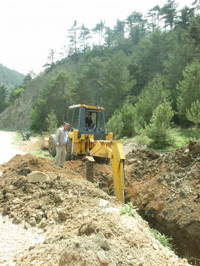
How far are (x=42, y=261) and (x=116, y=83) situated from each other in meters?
31.3

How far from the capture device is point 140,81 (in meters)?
39.3

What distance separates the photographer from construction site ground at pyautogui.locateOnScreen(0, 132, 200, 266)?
2.60 m

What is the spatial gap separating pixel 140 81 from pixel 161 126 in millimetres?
24505

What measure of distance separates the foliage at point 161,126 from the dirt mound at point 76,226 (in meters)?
12.6

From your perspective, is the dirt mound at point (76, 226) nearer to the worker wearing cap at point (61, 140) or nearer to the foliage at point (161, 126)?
the worker wearing cap at point (61, 140)

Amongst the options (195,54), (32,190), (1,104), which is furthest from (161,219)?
(1,104)

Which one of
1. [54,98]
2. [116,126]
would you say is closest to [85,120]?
[116,126]

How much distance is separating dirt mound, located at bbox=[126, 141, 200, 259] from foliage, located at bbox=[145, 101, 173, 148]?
9380 mm

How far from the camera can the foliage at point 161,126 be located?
53.4 feet

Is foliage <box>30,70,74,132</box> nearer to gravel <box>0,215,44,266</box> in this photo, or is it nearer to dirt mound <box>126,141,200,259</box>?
dirt mound <box>126,141,200,259</box>

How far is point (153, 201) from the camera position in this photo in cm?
571

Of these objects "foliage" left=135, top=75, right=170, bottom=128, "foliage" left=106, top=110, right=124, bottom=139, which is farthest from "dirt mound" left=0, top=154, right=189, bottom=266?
"foliage" left=135, top=75, right=170, bottom=128

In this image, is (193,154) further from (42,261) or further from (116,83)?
(116,83)

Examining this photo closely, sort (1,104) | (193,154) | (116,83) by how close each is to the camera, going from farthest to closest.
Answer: (1,104)
(116,83)
(193,154)
